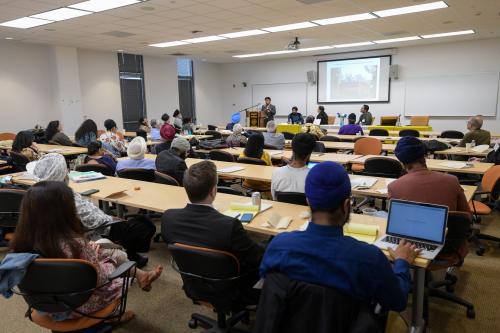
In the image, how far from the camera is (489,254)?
3.76 metres

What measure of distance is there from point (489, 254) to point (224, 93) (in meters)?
14.5

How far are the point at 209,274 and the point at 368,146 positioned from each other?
533 cm

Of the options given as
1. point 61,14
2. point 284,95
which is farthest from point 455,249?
point 284,95

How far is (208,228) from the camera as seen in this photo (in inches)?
77.4

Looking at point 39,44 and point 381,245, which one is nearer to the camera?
point 381,245

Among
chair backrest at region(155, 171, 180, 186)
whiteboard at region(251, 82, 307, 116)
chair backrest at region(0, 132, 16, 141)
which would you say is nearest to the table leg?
chair backrest at region(155, 171, 180, 186)

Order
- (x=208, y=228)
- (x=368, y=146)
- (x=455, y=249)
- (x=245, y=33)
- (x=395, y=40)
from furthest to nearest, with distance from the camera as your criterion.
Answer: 1. (x=395, y=40)
2. (x=245, y=33)
3. (x=368, y=146)
4. (x=455, y=249)
5. (x=208, y=228)

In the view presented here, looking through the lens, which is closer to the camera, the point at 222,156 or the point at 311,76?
the point at 222,156

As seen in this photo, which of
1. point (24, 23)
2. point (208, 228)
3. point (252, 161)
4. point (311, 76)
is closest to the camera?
point (208, 228)

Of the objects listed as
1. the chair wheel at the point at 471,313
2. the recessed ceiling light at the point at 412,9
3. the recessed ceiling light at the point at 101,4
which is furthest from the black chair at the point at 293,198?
the recessed ceiling light at the point at 412,9

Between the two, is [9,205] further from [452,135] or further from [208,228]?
[452,135]

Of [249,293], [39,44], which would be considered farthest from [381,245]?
[39,44]

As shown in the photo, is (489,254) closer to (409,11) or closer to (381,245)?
(381,245)

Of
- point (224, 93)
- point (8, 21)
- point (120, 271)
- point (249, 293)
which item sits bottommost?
point (249, 293)
